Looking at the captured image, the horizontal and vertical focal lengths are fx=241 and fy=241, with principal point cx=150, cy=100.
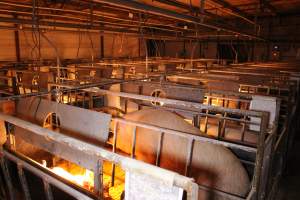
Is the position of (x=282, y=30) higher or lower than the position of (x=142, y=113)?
higher

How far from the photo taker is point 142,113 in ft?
8.52

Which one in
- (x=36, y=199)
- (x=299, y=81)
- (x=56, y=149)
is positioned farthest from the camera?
(x=299, y=81)

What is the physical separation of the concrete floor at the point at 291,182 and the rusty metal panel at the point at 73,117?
3.09m

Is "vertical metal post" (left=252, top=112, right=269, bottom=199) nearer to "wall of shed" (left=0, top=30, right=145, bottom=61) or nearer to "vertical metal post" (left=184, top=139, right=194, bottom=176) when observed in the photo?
"vertical metal post" (left=184, top=139, right=194, bottom=176)

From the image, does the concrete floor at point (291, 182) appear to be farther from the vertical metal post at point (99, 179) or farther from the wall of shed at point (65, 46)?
the wall of shed at point (65, 46)

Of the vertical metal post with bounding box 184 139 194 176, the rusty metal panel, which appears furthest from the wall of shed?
the vertical metal post with bounding box 184 139 194 176

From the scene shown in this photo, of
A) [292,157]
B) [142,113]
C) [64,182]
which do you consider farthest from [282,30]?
[64,182]

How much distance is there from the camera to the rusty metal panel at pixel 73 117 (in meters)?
1.82

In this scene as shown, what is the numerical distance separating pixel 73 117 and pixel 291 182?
3.73 metres

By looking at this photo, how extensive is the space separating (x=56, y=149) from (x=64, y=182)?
2.64 feet

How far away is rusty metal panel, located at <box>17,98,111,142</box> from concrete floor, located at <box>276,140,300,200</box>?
122 inches

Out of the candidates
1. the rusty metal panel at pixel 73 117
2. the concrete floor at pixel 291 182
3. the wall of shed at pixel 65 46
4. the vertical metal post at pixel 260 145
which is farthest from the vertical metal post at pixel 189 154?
the wall of shed at pixel 65 46

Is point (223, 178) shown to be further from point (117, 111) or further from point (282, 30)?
point (282, 30)

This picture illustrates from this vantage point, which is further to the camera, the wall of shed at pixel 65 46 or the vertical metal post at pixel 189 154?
the wall of shed at pixel 65 46
